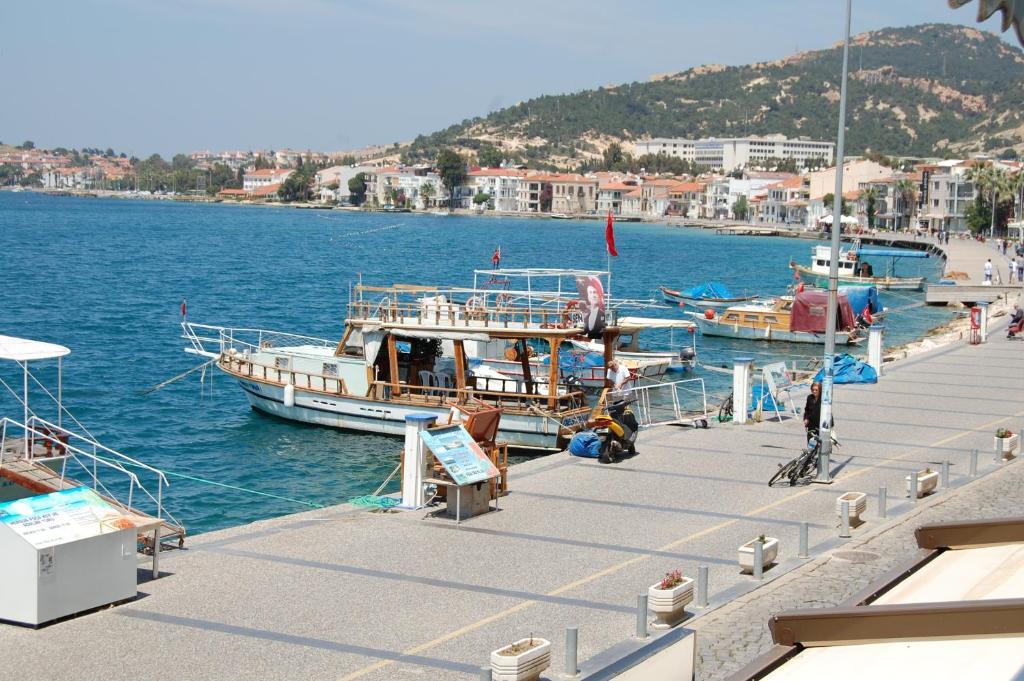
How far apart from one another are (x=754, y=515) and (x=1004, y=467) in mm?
5627

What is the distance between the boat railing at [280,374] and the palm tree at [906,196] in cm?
14644

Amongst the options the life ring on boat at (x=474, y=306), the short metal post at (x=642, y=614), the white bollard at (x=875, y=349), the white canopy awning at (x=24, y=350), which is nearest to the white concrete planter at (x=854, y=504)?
the short metal post at (x=642, y=614)

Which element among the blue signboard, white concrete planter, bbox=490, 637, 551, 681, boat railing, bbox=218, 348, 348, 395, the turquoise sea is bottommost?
the turquoise sea

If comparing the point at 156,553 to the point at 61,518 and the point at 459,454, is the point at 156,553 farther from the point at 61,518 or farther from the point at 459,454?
the point at 459,454

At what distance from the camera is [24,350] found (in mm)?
15141

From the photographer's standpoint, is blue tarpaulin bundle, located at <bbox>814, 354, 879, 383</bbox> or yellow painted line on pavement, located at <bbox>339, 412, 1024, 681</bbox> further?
blue tarpaulin bundle, located at <bbox>814, 354, 879, 383</bbox>

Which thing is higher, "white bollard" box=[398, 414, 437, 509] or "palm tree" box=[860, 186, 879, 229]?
"palm tree" box=[860, 186, 879, 229]

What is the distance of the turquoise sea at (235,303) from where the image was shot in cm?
2623

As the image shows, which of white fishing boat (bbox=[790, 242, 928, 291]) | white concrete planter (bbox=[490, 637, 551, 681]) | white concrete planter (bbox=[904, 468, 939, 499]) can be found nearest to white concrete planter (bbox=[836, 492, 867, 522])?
white concrete planter (bbox=[904, 468, 939, 499])

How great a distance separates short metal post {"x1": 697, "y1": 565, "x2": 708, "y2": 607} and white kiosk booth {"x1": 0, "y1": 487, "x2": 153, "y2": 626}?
570 centimetres

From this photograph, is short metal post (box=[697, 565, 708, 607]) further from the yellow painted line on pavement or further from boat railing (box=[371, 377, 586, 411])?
boat railing (box=[371, 377, 586, 411])

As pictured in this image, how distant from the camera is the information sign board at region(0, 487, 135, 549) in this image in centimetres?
1112

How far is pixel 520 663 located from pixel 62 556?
4785 millimetres

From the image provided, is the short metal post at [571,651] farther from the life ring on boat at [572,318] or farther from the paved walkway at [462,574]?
the life ring on boat at [572,318]
